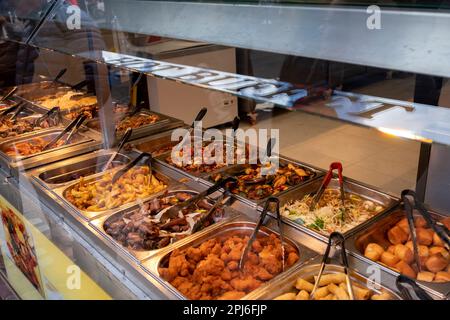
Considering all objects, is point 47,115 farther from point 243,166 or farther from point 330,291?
point 330,291

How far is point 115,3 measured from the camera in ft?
7.08

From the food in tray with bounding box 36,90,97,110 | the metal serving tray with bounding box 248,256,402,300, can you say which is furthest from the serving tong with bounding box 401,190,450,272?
the food in tray with bounding box 36,90,97,110

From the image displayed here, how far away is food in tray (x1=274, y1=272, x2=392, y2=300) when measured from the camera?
1277 millimetres

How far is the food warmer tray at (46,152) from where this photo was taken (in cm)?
229

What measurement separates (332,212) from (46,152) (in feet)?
5.30

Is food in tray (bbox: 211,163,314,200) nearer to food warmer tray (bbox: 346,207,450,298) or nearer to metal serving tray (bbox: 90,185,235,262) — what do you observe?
metal serving tray (bbox: 90,185,235,262)

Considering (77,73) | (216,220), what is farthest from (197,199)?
(77,73)

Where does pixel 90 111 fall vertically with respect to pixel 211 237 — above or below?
above

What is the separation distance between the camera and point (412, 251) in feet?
4.84

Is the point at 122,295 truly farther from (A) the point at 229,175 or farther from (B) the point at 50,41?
(B) the point at 50,41

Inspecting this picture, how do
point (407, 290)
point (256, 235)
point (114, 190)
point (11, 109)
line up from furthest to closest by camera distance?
1. point (11, 109)
2. point (114, 190)
3. point (256, 235)
4. point (407, 290)

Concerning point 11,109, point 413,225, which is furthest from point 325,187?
point 11,109

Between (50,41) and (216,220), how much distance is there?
1437 mm

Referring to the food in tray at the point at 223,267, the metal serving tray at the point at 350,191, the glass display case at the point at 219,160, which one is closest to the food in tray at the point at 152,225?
the glass display case at the point at 219,160
